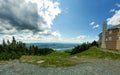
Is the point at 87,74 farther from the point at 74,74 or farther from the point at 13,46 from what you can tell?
the point at 13,46

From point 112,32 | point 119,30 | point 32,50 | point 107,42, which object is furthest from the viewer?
point 32,50

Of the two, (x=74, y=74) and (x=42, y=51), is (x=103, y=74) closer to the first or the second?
(x=74, y=74)

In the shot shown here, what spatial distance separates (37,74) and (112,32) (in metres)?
47.5

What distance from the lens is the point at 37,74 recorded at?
1998 cm

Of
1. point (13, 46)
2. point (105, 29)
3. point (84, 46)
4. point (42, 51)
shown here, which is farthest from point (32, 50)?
point (105, 29)

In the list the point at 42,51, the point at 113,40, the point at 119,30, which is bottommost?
the point at 42,51

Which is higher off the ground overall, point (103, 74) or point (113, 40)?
point (113, 40)

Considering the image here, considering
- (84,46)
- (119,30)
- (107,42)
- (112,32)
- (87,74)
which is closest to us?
(87,74)

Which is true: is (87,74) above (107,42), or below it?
below

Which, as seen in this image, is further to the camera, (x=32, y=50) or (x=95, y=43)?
(x=32, y=50)

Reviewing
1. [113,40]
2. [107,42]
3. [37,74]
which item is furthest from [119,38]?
[37,74]

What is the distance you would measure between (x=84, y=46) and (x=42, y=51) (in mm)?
57812

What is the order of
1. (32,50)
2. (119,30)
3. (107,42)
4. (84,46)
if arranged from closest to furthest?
(119,30), (107,42), (84,46), (32,50)

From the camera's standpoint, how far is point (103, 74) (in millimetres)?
19609
